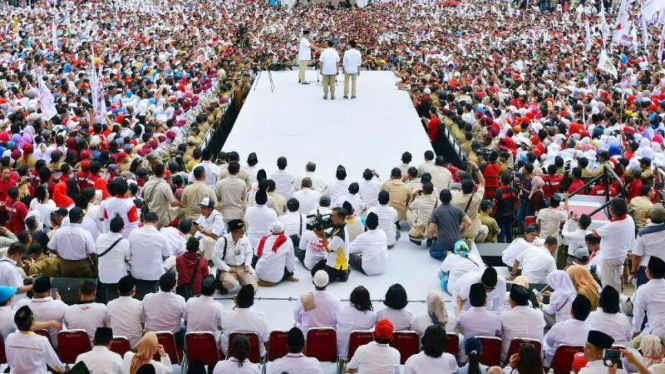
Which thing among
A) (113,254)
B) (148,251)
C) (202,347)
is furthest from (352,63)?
(202,347)

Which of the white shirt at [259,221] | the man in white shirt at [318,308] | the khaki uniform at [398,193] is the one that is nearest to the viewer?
the man in white shirt at [318,308]

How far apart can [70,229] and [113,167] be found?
2570 mm

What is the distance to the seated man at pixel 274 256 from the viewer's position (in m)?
7.98

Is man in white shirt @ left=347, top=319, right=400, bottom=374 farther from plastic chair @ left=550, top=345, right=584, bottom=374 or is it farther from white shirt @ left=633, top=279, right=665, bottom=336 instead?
white shirt @ left=633, top=279, right=665, bottom=336

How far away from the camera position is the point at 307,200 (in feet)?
32.3

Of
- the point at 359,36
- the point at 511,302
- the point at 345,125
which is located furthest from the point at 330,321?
the point at 359,36

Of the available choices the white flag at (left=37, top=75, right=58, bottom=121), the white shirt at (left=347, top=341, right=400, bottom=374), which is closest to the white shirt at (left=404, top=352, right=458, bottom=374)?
the white shirt at (left=347, top=341, right=400, bottom=374)

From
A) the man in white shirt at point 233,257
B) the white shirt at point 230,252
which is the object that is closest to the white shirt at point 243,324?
the man in white shirt at point 233,257

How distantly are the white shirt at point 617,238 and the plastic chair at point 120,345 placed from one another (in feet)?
16.3

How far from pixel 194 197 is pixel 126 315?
3006 mm

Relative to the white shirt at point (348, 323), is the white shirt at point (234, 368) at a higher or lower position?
higher

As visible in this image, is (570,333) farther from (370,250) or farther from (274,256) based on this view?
(274,256)

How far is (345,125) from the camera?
51.8 ft

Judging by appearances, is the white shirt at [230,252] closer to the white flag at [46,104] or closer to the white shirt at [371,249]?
the white shirt at [371,249]
